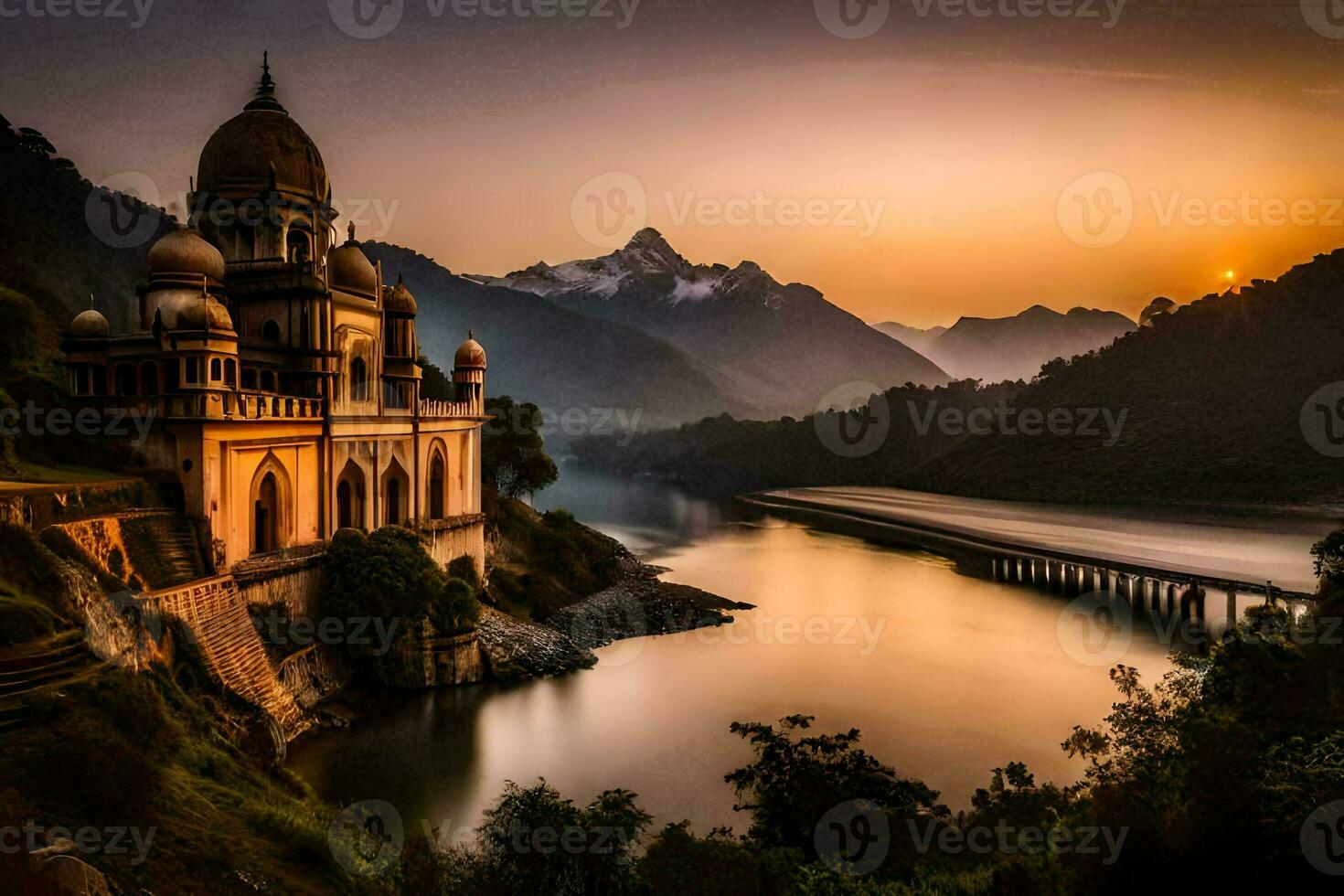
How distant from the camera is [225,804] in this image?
461 inches

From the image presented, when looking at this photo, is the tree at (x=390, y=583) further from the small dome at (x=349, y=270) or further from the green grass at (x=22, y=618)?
the green grass at (x=22, y=618)

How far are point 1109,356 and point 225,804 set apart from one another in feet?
292

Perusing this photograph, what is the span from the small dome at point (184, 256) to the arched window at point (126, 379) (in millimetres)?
2574

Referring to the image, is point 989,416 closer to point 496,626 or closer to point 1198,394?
point 1198,394

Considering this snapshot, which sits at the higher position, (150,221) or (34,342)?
(150,221)

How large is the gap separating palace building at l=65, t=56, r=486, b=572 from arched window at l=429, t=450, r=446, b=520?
0.07 m

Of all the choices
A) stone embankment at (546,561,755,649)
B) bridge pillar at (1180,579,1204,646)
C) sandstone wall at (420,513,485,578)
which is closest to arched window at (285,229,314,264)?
sandstone wall at (420,513,485,578)

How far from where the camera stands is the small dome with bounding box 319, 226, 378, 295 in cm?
2727

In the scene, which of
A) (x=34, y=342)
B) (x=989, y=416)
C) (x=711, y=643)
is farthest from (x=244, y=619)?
(x=989, y=416)

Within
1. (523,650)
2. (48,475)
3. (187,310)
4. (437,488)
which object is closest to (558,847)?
(48,475)

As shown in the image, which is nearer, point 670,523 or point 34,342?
point 34,342

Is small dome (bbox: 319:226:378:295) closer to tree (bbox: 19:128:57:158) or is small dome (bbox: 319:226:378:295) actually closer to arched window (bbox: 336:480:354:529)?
arched window (bbox: 336:480:354:529)

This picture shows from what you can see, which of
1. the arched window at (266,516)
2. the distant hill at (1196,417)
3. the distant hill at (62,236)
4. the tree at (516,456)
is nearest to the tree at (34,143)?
the distant hill at (62,236)

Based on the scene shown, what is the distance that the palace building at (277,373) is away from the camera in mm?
19516
